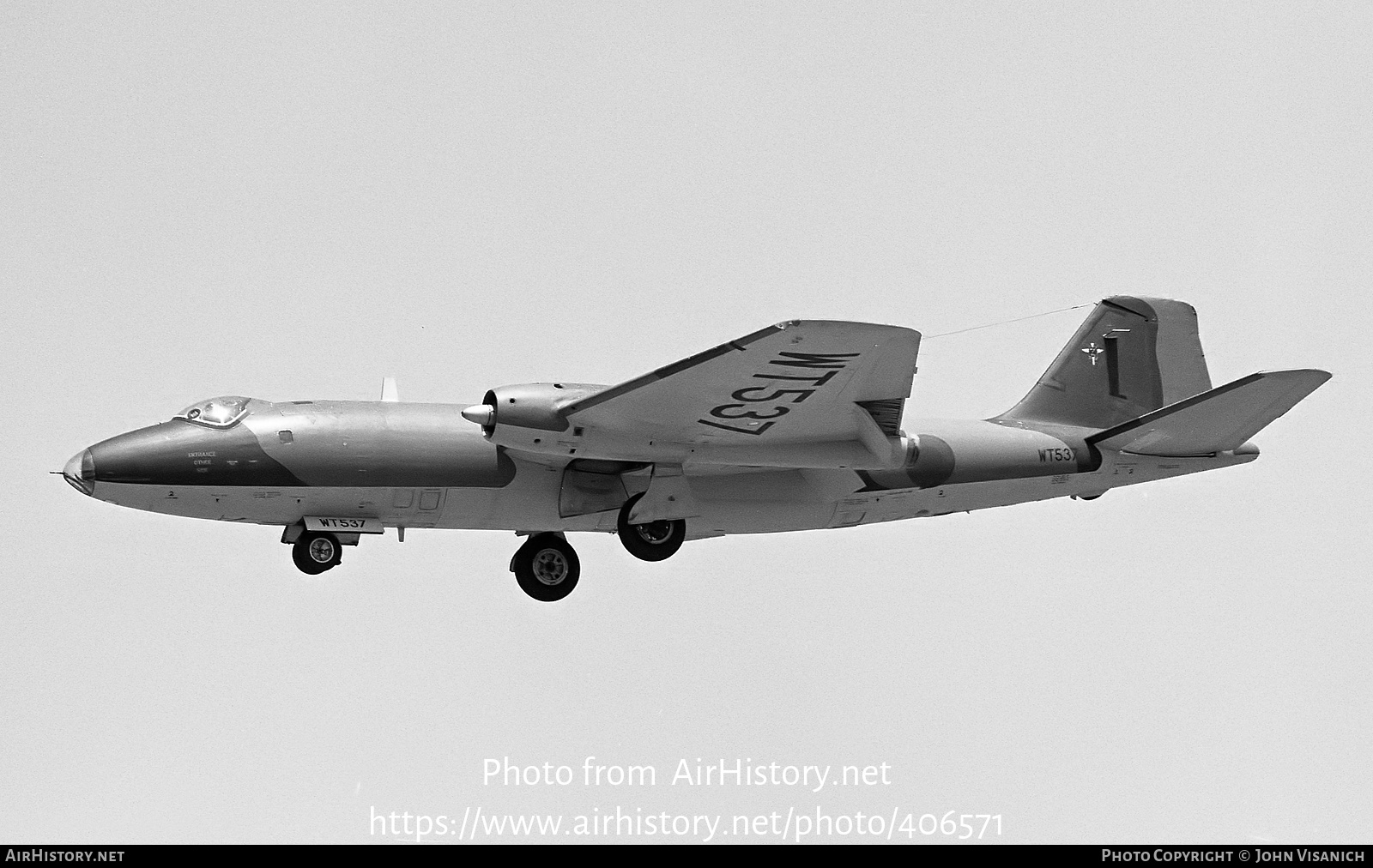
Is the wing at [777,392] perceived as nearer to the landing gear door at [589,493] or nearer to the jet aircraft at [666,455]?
the jet aircraft at [666,455]

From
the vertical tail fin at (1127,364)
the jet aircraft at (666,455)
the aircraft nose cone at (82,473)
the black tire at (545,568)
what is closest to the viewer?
the jet aircraft at (666,455)

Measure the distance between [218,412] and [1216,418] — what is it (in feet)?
48.1

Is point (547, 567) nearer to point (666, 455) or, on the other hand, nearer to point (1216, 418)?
point (666, 455)

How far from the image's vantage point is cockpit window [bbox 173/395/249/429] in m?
25.1

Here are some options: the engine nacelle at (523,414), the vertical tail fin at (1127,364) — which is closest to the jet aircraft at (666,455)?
the engine nacelle at (523,414)

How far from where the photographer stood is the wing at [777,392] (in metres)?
22.1

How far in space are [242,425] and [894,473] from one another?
31.2ft

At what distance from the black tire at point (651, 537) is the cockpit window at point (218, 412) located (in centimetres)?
554

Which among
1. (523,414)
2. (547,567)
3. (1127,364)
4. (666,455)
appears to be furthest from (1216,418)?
(523,414)

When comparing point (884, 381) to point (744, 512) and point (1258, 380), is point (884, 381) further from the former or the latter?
point (1258, 380)

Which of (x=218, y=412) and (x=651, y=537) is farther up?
(x=218, y=412)

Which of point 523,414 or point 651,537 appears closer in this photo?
point 523,414

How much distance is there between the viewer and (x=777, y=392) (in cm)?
2328

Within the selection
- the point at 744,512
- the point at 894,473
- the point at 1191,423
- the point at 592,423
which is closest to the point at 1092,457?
the point at 1191,423
